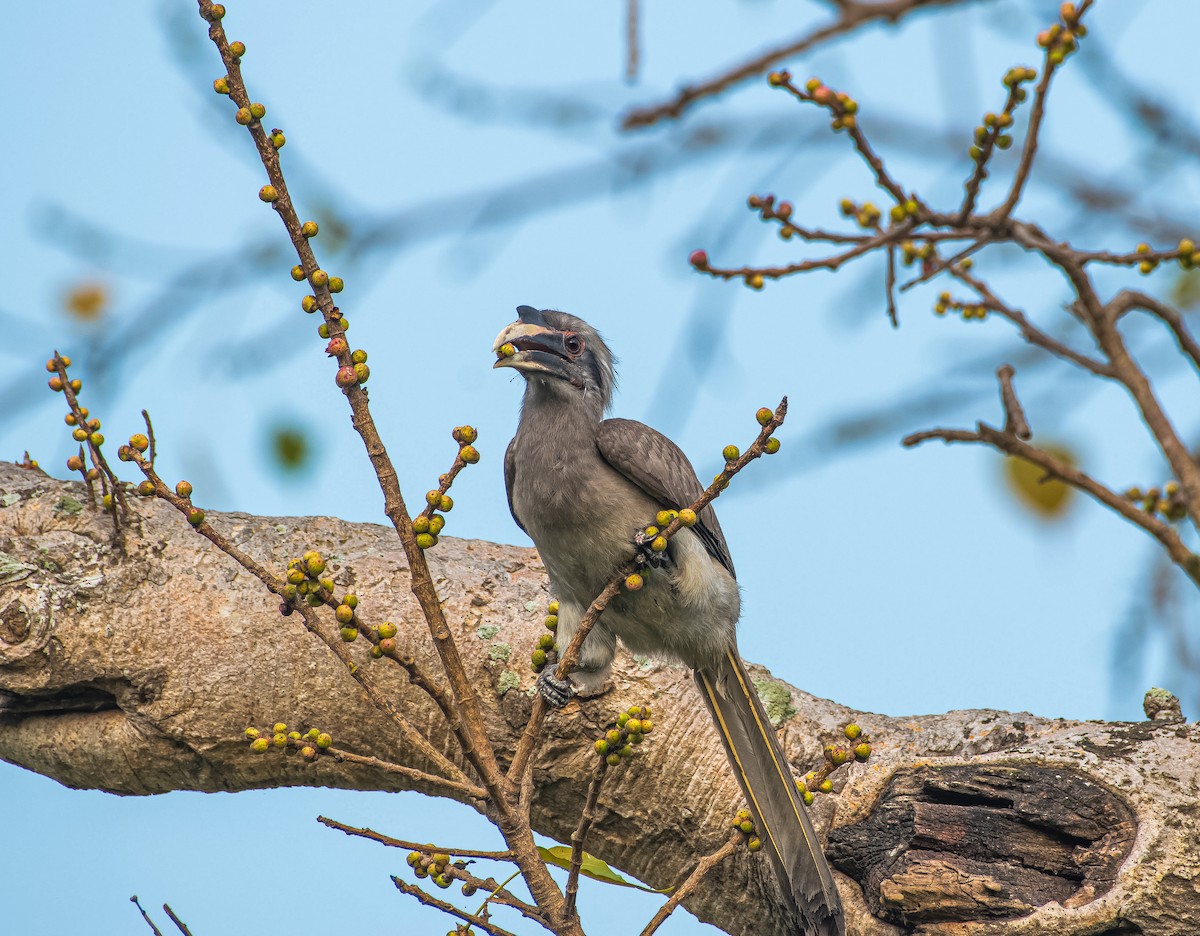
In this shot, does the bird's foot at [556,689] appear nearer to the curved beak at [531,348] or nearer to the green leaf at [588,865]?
the green leaf at [588,865]

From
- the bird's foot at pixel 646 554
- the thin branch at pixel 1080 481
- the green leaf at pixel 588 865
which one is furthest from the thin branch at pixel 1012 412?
the green leaf at pixel 588 865

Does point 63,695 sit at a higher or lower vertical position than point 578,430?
lower

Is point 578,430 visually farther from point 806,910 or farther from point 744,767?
point 806,910

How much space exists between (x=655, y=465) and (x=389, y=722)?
1202mm

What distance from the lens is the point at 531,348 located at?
4.31 meters

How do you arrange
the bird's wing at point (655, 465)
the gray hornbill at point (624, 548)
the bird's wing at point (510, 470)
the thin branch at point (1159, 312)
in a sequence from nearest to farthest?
the thin branch at point (1159, 312) < the gray hornbill at point (624, 548) < the bird's wing at point (655, 465) < the bird's wing at point (510, 470)

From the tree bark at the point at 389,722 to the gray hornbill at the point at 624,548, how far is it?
145mm

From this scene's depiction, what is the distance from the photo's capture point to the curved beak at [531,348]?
409 cm

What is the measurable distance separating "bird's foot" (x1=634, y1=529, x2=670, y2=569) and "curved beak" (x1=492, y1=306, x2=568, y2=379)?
2.21ft

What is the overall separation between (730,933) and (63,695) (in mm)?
2238

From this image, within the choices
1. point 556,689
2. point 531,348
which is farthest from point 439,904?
point 531,348

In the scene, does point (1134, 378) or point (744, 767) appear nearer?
point (1134, 378)

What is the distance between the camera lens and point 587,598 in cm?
412

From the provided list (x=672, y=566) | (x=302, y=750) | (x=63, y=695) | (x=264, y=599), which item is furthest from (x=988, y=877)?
(x=63, y=695)
